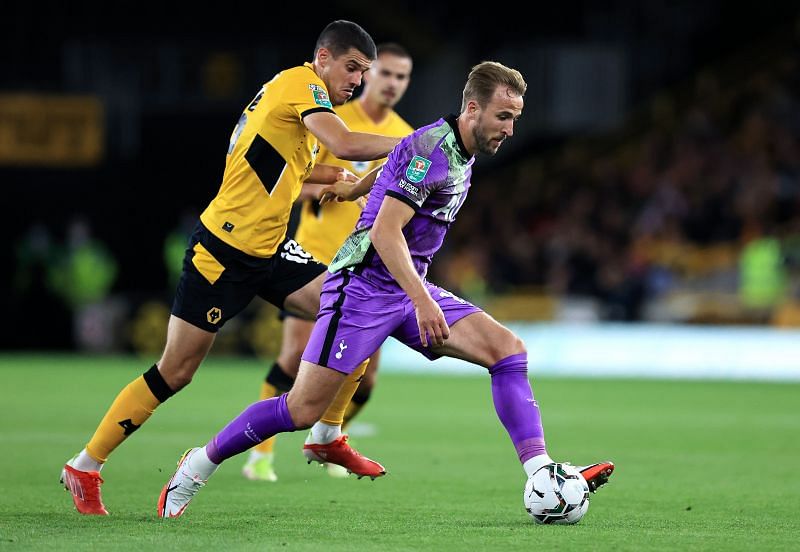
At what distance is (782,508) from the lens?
663 cm

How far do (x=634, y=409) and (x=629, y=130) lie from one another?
14273mm

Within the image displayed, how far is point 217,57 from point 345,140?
20.4 metres

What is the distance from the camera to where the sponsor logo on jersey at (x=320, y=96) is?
6.43 metres

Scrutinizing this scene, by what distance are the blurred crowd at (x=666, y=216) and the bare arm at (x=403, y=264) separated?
1392 centimetres

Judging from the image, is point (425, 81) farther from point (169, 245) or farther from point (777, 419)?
point (777, 419)

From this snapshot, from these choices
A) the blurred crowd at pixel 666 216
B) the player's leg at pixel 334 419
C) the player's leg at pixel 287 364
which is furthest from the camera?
the blurred crowd at pixel 666 216

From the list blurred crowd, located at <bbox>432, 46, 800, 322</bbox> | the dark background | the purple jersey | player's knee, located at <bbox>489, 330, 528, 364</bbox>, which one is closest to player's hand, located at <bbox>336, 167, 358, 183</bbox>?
the purple jersey

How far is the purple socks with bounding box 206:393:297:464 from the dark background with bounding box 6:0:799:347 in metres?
19.8

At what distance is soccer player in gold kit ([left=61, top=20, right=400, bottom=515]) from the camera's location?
21.3 feet

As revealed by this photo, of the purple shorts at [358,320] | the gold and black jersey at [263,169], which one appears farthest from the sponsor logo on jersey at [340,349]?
the gold and black jersey at [263,169]

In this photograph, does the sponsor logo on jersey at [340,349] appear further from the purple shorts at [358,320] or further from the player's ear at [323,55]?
the player's ear at [323,55]

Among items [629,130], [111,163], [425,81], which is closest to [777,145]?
[629,130]

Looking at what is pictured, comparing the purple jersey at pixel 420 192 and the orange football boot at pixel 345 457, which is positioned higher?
the purple jersey at pixel 420 192

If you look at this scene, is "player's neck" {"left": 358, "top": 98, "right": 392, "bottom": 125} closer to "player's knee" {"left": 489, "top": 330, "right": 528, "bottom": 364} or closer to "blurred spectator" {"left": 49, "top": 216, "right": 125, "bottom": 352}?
"player's knee" {"left": 489, "top": 330, "right": 528, "bottom": 364}
